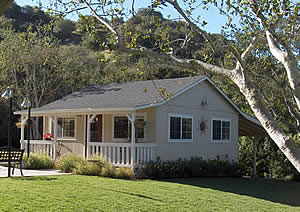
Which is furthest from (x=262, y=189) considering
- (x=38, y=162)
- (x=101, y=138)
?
(x=38, y=162)

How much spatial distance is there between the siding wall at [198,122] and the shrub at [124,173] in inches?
87.1

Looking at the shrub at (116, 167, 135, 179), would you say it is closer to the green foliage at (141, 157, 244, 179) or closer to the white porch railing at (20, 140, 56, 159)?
the green foliage at (141, 157, 244, 179)

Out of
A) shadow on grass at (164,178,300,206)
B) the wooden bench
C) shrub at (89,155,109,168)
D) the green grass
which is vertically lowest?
shadow on grass at (164,178,300,206)

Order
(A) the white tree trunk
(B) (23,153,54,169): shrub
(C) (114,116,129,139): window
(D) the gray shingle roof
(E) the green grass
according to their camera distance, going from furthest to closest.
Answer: (C) (114,116,129,139): window, (D) the gray shingle roof, (B) (23,153,54,169): shrub, (E) the green grass, (A) the white tree trunk

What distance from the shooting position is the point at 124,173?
1558 cm

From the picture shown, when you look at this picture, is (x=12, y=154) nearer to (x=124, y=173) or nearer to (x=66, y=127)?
(x=124, y=173)

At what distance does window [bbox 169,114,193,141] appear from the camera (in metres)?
18.3

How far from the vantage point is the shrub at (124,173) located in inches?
610

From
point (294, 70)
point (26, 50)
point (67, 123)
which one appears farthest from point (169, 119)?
point (26, 50)

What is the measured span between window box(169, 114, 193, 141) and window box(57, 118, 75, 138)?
4.94 meters

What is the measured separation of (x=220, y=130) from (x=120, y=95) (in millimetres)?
5165

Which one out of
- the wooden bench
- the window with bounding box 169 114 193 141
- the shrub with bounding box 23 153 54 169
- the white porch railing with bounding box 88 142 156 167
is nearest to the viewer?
the wooden bench

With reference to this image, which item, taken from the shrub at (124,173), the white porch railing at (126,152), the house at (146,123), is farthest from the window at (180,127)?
the shrub at (124,173)

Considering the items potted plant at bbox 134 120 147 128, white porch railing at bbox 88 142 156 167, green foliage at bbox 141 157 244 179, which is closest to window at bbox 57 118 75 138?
white porch railing at bbox 88 142 156 167
